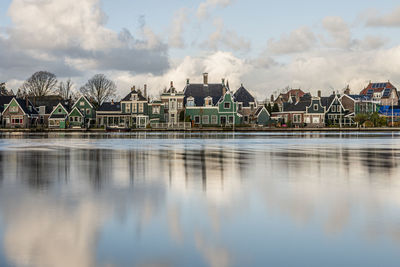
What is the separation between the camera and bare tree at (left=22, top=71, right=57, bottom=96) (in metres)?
117

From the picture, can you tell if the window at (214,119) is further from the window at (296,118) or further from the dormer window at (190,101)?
the window at (296,118)

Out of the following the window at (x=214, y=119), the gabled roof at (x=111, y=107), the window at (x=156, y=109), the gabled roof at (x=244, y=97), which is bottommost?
the window at (x=214, y=119)

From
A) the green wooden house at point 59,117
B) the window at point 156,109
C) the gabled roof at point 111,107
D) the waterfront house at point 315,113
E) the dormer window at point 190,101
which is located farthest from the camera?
the green wooden house at point 59,117

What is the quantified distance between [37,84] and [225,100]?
185 ft

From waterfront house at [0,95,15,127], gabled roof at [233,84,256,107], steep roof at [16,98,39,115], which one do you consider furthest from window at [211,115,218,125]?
waterfront house at [0,95,15,127]

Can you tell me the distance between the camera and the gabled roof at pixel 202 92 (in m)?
87.1

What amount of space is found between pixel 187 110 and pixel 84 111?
24.4m

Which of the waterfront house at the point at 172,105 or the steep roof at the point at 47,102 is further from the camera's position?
the steep roof at the point at 47,102

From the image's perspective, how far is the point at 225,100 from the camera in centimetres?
8488

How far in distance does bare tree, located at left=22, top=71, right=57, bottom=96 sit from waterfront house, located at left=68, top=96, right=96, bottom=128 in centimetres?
2522

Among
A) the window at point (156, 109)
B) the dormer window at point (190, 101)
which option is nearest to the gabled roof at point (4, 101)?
the window at point (156, 109)

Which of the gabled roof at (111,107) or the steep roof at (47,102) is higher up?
the steep roof at (47,102)

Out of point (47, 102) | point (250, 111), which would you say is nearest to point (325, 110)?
point (250, 111)

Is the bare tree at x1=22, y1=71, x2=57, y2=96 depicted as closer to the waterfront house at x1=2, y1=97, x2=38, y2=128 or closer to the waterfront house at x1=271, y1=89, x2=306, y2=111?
the waterfront house at x1=2, y1=97, x2=38, y2=128
